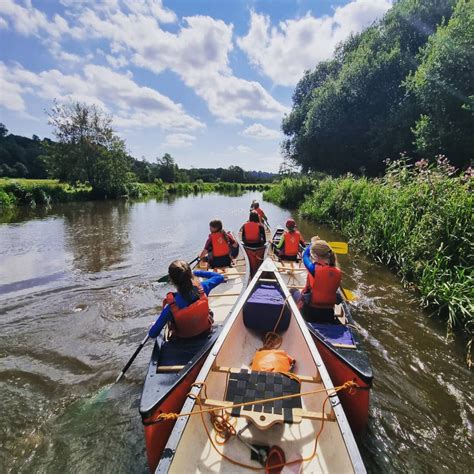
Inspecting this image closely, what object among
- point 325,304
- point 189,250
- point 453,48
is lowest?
point 189,250

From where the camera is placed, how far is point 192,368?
10.7 feet

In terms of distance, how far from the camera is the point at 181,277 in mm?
3490

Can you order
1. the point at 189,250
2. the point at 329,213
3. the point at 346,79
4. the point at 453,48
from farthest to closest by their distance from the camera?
the point at 346,79 → the point at 329,213 → the point at 453,48 → the point at 189,250

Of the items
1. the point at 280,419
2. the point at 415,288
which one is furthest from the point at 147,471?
the point at 415,288

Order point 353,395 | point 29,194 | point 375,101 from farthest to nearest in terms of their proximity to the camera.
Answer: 1. point 29,194
2. point 375,101
3. point 353,395

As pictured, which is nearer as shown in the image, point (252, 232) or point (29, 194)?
point (252, 232)

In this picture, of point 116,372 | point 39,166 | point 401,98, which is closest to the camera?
point 116,372

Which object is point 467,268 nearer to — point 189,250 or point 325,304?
point 325,304

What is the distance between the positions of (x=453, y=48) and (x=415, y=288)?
39.9 ft

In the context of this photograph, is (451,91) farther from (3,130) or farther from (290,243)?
(3,130)

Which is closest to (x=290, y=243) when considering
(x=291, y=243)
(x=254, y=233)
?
(x=291, y=243)

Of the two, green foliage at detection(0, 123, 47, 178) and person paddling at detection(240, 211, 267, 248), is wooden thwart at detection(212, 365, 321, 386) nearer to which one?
person paddling at detection(240, 211, 267, 248)

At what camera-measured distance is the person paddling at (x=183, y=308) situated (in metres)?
3.51

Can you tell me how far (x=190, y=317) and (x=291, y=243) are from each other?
4.63 m
